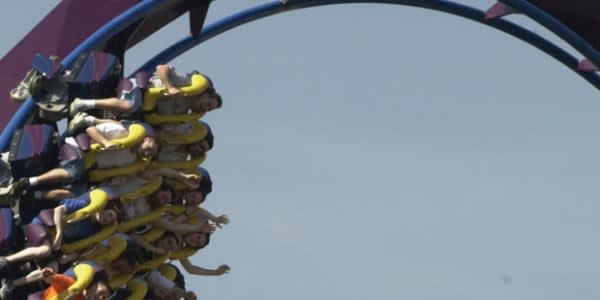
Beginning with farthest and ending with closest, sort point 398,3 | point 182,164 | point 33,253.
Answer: point 398,3
point 182,164
point 33,253

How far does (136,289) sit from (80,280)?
3.70 feet

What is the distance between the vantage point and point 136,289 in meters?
16.9

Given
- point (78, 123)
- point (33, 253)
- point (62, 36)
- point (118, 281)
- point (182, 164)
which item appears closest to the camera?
point (33, 253)

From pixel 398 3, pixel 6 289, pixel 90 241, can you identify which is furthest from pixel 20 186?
pixel 398 3

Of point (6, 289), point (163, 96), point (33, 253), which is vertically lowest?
point (6, 289)

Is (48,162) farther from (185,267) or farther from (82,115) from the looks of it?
(185,267)

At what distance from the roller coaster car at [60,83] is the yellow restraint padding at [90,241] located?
2.88 ft

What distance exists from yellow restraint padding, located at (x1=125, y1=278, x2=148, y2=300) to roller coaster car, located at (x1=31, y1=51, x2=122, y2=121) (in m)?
1.35

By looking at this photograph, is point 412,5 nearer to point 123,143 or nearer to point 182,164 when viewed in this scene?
point 182,164

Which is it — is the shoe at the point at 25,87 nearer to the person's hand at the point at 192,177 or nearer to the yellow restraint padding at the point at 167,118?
the yellow restraint padding at the point at 167,118

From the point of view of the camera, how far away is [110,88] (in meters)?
16.8

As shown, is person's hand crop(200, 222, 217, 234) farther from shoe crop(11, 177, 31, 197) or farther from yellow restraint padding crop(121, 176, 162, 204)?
shoe crop(11, 177, 31, 197)

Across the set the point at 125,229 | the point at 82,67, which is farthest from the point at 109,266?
the point at 82,67

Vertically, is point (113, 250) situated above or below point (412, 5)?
below
